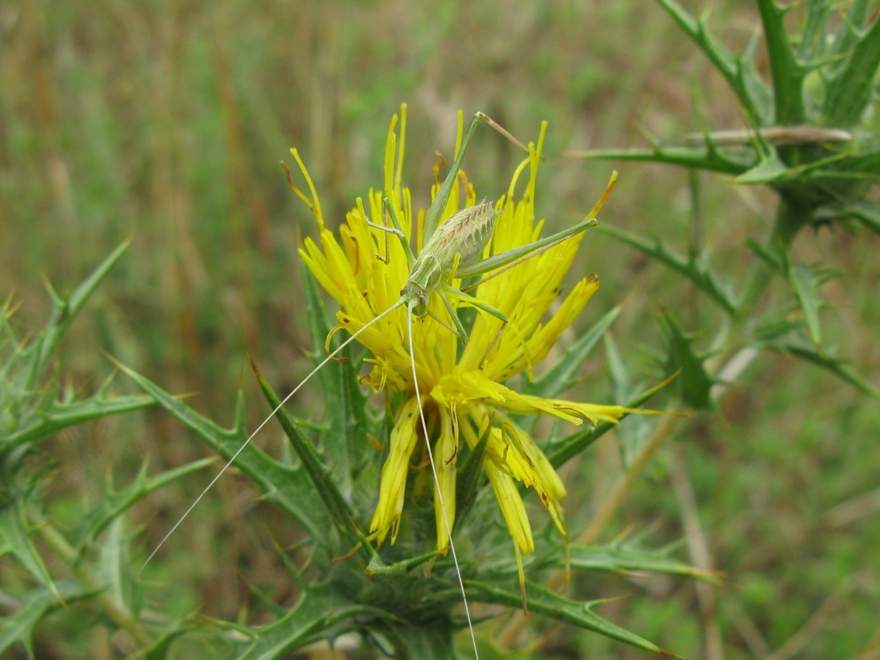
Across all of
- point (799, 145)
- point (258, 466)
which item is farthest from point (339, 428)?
point (799, 145)

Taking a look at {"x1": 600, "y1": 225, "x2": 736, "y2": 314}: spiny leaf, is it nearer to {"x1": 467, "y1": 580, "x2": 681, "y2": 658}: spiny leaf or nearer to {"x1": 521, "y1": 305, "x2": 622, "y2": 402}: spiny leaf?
{"x1": 521, "y1": 305, "x2": 622, "y2": 402}: spiny leaf

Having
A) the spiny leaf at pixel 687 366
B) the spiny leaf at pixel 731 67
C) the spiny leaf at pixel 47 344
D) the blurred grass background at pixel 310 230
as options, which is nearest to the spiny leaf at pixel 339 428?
the spiny leaf at pixel 47 344

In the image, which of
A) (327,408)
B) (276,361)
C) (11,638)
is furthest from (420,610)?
(276,361)

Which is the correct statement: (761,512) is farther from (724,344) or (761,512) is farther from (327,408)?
(327,408)

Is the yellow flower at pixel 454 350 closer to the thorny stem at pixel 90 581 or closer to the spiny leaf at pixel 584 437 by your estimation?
the spiny leaf at pixel 584 437

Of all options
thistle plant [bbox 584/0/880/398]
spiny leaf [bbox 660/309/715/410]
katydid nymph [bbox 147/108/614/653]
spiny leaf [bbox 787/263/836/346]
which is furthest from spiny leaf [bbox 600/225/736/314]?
katydid nymph [bbox 147/108/614/653]

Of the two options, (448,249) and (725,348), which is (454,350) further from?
(725,348)
